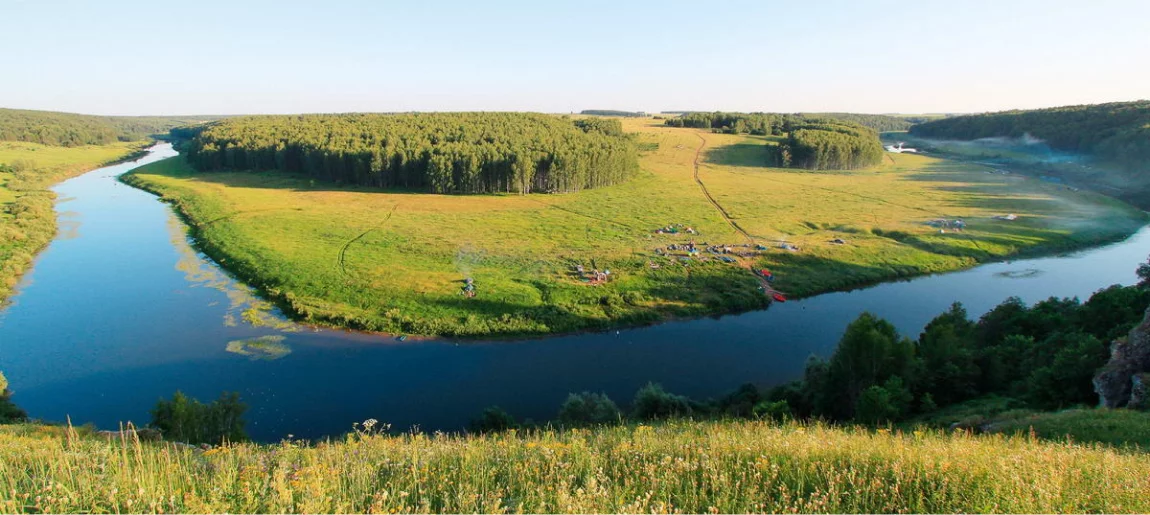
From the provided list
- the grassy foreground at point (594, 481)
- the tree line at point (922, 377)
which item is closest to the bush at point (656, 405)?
the tree line at point (922, 377)

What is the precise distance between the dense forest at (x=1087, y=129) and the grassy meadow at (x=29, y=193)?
152992 mm

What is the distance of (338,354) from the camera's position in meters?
32.2

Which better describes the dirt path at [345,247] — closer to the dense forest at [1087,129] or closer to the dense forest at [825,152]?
the dense forest at [825,152]

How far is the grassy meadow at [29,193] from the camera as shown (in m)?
47.4

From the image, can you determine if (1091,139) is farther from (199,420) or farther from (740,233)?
(199,420)

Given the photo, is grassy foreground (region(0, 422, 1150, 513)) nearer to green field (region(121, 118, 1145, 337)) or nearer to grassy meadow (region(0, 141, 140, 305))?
green field (region(121, 118, 1145, 337))

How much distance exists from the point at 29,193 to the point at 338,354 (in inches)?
3046

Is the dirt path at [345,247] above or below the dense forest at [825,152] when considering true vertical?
below

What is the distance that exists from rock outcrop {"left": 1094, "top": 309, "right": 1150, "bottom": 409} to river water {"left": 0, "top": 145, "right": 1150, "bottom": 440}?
46.0 ft

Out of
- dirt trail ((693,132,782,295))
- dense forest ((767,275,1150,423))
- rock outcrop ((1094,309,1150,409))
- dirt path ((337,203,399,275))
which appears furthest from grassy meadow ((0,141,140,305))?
rock outcrop ((1094,309,1150,409))

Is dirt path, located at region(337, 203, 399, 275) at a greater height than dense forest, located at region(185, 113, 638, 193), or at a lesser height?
lesser

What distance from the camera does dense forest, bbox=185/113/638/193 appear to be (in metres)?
83.2

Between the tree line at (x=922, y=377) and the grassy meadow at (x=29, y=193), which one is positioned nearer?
the tree line at (x=922, y=377)

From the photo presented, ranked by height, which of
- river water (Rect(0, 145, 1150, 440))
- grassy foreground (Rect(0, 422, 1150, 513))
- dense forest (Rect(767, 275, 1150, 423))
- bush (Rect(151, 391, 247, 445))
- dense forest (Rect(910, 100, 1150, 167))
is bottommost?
river water (Rect(0, 145, 1150, 440))
